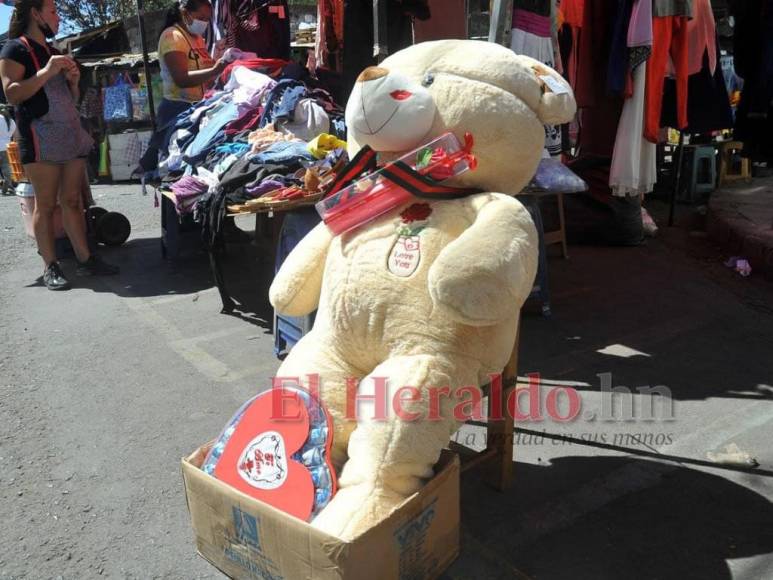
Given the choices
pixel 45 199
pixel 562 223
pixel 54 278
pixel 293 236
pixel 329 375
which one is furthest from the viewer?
pixel 562 223

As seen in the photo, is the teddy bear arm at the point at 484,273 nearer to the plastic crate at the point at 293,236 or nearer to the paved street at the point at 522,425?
the paved street at the point at 522,425

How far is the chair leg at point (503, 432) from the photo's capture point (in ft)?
8.06

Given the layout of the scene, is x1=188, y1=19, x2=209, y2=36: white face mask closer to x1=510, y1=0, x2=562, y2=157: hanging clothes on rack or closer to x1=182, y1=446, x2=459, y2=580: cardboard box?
x1=510, y1=0, x2=562, y2=157: hanging clothes on rack

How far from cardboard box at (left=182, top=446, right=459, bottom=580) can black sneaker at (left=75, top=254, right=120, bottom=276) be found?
13.6 ft

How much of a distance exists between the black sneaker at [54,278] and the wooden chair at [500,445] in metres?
4.10

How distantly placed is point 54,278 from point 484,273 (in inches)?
184

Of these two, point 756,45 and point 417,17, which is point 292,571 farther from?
point 756,45

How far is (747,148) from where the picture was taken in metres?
5.39

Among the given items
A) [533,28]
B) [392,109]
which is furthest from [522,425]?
[533,28]

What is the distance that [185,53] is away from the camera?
5.52 metres

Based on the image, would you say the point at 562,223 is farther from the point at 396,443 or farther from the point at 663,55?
the point at 396,443

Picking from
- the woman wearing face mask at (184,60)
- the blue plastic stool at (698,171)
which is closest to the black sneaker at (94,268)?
the woman wearing face mask at (184,60)

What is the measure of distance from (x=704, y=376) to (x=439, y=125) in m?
2.26

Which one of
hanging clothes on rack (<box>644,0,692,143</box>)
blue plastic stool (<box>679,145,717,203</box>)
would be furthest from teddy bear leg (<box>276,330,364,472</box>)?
blue plastic stool (<box>679,145,717,203</box>)
